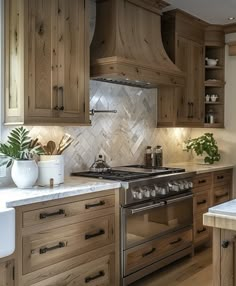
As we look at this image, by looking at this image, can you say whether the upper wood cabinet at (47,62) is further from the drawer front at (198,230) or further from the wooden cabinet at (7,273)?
the drawer front at (198,230)

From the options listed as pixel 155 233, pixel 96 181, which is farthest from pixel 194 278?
pixel 96 181

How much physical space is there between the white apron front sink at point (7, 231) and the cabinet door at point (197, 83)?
3.06m

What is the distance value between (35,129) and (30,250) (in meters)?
1.12

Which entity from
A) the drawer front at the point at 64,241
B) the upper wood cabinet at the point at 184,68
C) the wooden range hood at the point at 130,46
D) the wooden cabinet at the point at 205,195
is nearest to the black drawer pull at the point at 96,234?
the drawer front at the point at 64,241

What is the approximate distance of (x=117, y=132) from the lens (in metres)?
3.90

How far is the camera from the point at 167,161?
4.73m

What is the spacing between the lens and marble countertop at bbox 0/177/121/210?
2207mm

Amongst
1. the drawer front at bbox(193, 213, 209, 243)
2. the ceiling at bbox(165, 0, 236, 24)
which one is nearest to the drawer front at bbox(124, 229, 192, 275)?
the drawer front at bbox(193, 213, 209, 243)

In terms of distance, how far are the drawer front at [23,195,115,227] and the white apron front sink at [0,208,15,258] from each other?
9.8 inches

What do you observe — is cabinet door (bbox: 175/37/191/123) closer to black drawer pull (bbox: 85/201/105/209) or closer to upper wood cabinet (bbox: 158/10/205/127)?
upper wood cabinet (bbox: 158/10/205/127)

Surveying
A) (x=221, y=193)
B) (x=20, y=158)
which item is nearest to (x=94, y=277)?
(x=20, y=158)

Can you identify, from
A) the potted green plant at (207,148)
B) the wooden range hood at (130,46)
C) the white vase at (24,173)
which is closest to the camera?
the white vase at (24,173)

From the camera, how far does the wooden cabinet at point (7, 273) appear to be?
2113 millimetres

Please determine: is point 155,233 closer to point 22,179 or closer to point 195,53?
point 22,179
